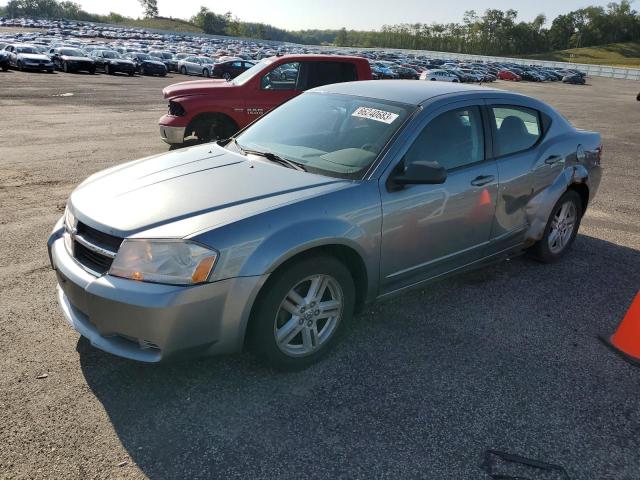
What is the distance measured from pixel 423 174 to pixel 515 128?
5.37 feet

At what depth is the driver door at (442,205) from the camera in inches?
132

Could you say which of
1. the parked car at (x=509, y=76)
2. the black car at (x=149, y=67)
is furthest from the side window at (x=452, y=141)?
the parked car at (x=509, y=76)

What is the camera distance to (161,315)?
254 centimetres

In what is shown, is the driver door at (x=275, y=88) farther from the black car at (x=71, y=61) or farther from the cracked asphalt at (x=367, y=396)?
the black car at (x=71, y=61)

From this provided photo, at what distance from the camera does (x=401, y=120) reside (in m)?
3.53

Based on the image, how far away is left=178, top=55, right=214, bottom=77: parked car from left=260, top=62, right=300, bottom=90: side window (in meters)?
30.6

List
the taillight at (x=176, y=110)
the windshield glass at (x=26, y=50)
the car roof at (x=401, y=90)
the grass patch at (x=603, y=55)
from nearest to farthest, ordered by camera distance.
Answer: the car roof at (x=401, y=90) < the taillight at (x=176, y=110) < the windshield glass at (x=26, y=50) < the grass patch at (x=603, y=55)

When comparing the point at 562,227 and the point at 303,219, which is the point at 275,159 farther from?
the point at 562,227

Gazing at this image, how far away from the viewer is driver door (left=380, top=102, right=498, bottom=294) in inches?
132

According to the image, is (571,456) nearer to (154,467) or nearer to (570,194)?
(154,467)

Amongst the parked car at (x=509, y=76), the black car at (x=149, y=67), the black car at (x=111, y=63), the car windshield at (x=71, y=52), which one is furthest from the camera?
the parked car at (x=509, y=76)

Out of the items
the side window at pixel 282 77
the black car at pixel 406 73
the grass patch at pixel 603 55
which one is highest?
the grass patch at pixel 603 55

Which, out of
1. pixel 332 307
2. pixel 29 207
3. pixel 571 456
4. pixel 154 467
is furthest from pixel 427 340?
pixel 29 207

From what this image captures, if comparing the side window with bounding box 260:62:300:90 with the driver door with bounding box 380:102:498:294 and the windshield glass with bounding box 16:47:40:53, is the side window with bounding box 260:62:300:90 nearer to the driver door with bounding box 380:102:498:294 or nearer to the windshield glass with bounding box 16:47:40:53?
the driver door with bounding box 380:102:498:294
